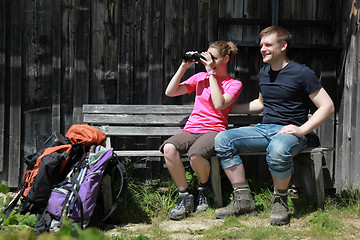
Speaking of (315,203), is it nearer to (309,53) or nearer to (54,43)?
(309,53)

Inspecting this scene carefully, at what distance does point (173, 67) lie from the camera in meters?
4.68

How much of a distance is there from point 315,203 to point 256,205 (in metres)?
0.58

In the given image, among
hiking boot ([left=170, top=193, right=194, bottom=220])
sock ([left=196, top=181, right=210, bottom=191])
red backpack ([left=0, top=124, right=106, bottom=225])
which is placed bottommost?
hiking boot ([left=170, top=193, right=194, bottom=220])

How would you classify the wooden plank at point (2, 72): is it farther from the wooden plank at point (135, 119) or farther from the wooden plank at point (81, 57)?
the wooden plank at point (135, 119)

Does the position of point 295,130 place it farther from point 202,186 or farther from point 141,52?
point 141,52

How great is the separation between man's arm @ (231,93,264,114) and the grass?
2.74ft

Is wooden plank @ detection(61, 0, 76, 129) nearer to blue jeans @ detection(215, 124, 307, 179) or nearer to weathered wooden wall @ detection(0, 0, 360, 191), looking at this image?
weathered wooden wall @ detection(0, 0, 360, 191)

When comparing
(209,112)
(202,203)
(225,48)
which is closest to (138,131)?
(209,112)

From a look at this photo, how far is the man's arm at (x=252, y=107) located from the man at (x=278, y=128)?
221 mm

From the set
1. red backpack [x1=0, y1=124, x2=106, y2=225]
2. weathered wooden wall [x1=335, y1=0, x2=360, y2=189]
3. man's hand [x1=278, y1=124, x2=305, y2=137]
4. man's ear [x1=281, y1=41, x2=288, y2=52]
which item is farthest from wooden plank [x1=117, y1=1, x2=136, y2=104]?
weathered wooden wall [x1=335, y1=0, x2=360, y2=189]

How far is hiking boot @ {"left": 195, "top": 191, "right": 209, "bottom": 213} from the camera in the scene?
386 cm

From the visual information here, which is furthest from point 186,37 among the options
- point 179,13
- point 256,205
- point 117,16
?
point 256,205

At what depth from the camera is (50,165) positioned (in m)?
3.28

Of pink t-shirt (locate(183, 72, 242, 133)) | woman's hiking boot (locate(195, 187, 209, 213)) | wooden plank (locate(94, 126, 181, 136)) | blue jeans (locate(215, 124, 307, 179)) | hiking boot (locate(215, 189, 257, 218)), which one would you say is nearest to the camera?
blue jeans (locate(215, 124, 307, 179))
